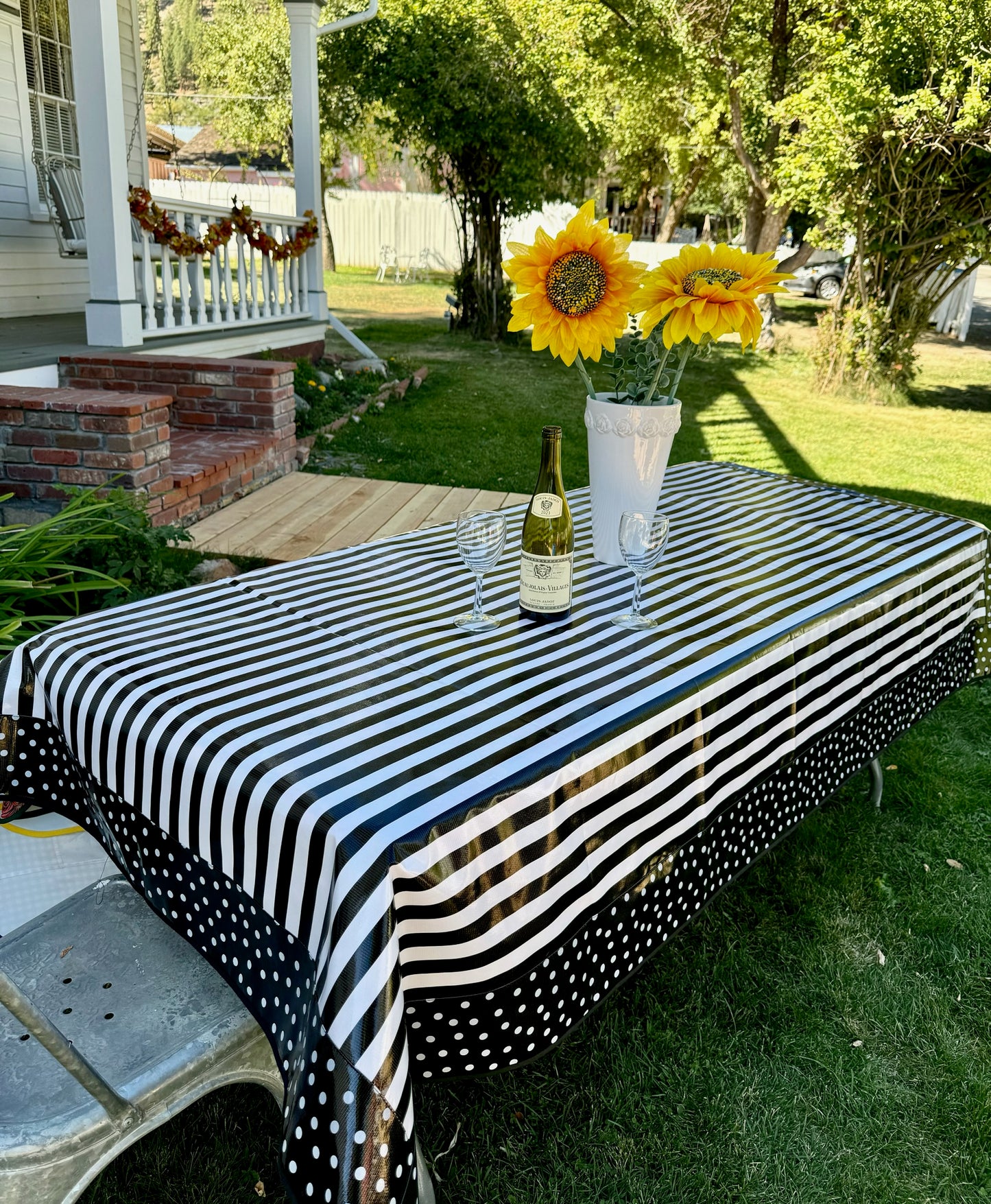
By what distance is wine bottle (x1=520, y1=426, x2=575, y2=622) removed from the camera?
165 cm

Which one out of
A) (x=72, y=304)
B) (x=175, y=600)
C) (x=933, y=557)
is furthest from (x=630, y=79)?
(x=175, y=600)

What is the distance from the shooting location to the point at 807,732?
6.23ft

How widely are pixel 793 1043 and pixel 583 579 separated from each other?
3.39ft

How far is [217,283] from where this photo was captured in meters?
6.14

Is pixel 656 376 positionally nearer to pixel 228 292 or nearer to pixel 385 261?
pixel 228 292

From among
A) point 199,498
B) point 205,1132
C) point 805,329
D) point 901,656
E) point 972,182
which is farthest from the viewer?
point 805,329

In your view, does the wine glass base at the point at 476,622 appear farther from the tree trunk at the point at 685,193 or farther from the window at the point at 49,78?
the tree trunk at the point at 685,193

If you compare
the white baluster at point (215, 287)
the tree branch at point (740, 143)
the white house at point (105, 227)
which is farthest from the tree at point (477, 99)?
the white baluster at point (215, 287)

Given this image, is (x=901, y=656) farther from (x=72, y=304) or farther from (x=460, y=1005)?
(x=72, y=304)

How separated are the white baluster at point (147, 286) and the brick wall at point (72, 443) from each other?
1.76 metres

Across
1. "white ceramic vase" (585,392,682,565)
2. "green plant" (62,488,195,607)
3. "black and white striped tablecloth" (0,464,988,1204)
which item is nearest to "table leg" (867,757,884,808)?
"black and white striped tablecloth" (0,464,988,1204)

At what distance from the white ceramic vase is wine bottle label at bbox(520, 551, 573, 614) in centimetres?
33

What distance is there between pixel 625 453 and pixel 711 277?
378mm

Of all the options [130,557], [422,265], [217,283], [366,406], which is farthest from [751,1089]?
[422,265]
